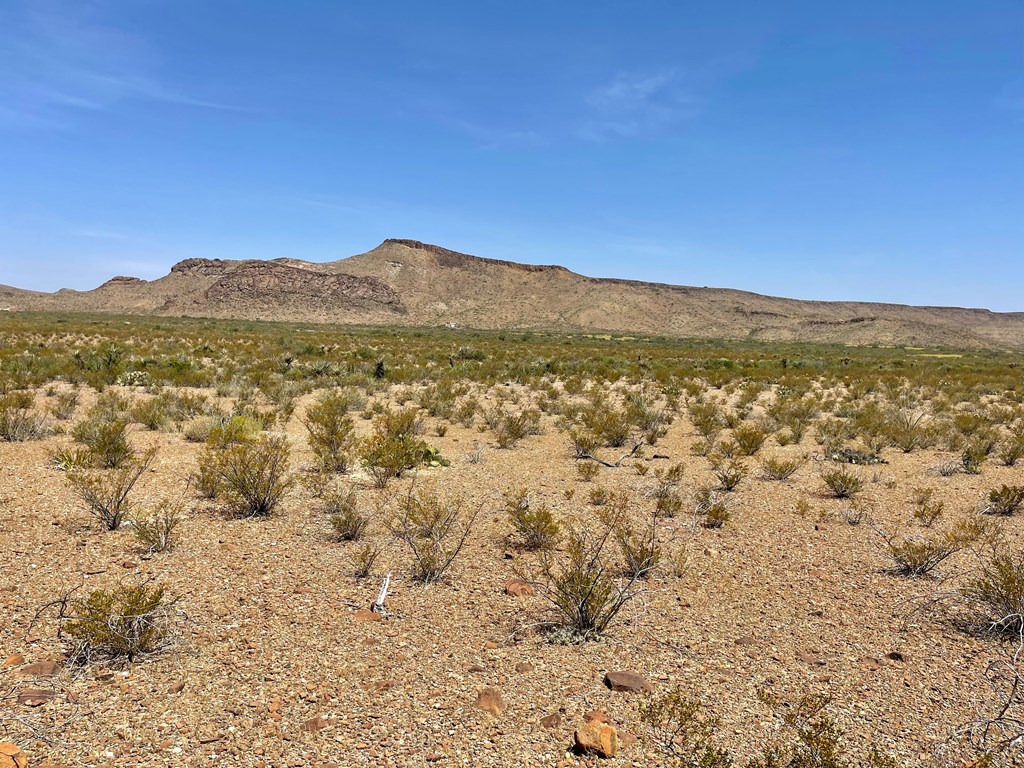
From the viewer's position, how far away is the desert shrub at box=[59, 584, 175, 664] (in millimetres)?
3969

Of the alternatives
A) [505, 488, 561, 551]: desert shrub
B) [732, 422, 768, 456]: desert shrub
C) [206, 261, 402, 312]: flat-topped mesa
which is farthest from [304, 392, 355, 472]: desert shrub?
[206, 261, 402, 312]: flat-topped mesa

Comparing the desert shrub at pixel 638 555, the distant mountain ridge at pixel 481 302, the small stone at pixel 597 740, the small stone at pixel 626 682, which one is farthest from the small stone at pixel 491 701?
the distant mountain ridge at pixel 481 302

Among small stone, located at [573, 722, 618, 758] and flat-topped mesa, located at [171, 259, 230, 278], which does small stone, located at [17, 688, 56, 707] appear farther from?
flat-topped mesa, located at [171, 259, 230, 278]

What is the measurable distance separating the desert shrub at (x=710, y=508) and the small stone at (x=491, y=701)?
4.25 metres

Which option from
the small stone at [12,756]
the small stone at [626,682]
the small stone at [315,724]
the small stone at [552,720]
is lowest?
the small stone at [552,720]

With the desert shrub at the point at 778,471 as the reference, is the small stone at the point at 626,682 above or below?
below

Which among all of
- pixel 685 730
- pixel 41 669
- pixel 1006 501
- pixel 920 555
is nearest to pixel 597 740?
pixel 685 730

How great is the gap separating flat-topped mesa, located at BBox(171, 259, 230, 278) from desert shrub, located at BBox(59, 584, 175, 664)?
133455 mm

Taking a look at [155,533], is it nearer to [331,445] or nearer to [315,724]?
[315,724]

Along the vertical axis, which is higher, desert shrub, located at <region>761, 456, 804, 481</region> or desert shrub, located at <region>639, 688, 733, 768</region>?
desert shrub, located at <region>761, 456, 804, 481</region>

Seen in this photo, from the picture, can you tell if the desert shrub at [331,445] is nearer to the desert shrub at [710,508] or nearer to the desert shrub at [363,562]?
the desert shrub at [363,562]

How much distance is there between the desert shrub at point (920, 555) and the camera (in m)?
5.71

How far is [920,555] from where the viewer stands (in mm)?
5711

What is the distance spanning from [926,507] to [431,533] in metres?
6.08
